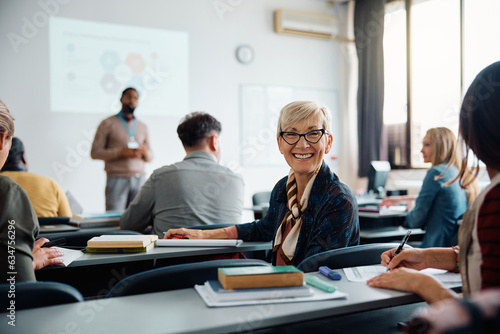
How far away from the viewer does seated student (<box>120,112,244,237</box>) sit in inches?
95.4

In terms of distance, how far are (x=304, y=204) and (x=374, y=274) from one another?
1.68 feet

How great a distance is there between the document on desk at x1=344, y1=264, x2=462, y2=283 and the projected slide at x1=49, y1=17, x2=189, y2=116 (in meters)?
4.67

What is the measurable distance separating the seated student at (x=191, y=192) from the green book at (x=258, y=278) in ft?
4.42

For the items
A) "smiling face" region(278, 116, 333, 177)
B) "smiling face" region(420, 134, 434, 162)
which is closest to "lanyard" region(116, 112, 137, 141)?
"smiling face" region(420, 134, 434, 162)

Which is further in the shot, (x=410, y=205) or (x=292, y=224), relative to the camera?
(x=410, y=205)

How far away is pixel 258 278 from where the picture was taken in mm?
1073

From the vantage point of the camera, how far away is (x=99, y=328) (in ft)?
2.96

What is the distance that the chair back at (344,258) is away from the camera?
4.67 ft

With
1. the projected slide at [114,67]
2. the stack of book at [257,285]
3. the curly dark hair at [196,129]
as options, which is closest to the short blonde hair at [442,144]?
the curly dark hair at [196,129]

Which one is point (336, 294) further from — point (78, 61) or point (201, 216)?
point (78, 61)

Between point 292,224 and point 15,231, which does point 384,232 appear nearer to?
point 292,224

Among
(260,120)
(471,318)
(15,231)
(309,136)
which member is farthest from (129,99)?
(471,318)

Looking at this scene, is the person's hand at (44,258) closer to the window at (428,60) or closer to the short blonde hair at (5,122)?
the short blonde hair at (5,122)

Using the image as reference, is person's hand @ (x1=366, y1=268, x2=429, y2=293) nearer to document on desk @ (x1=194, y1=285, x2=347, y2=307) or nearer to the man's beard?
document on desk @ (x1=194, y1=285, x2=347, y2=307)
